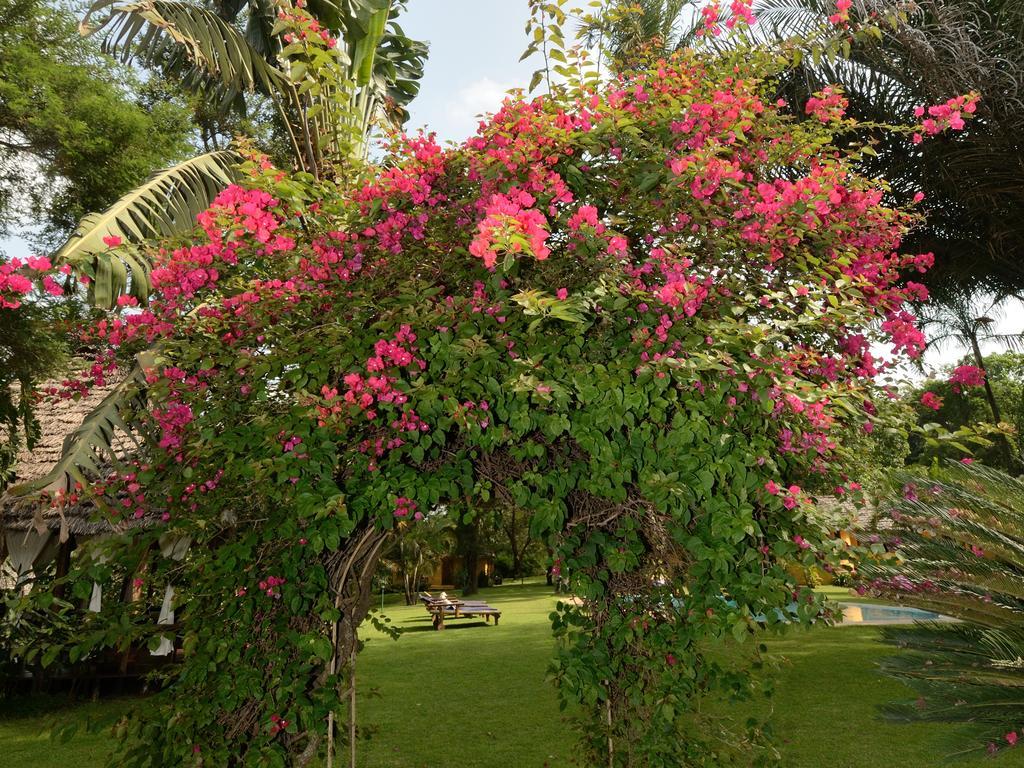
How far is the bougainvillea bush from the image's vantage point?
2.81 metres

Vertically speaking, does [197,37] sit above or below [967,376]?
above

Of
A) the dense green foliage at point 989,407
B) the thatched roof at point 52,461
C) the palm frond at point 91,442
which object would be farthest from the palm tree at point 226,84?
the dense green foliage at point 989,407

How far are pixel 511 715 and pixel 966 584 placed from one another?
5.43 metres

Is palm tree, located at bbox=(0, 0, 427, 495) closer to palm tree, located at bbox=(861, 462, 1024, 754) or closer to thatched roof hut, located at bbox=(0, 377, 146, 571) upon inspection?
thatched roof hut, located at bbox=(0, 377, 146, 571)

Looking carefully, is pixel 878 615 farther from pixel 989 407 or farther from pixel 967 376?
pixel 967 376

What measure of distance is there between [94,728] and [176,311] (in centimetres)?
186

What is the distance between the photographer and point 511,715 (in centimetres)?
780

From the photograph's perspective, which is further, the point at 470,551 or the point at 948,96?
the point at 470,551

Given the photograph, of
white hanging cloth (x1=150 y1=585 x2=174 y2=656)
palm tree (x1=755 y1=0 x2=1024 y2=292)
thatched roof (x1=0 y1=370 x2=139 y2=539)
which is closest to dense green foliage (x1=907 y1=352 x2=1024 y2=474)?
palm tree (x1=755 y1=0 x2=1024 y2=292)

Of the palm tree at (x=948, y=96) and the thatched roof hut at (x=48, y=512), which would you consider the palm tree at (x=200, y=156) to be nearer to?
the thatched roof hut at (x=48, y=512)

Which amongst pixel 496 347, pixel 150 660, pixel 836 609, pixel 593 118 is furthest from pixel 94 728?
pixel 150 660

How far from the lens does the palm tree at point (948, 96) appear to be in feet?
23.2

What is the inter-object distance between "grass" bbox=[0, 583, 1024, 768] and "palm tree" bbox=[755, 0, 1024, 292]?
5026mm

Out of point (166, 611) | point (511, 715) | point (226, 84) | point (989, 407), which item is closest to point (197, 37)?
point (226, 84)
